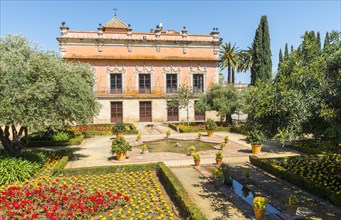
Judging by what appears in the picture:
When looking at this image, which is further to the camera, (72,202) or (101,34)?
(101,34)

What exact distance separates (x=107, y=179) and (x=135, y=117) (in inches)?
858

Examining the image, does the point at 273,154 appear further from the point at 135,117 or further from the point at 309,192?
the point at 135,117

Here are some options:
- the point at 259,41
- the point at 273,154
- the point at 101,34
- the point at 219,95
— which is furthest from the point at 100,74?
the point at 273,154

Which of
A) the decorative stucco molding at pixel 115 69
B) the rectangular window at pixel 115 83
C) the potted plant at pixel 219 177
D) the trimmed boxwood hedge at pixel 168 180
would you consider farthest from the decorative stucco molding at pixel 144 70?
the potted plant at pixel 219 177

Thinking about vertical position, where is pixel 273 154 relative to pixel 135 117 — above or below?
below

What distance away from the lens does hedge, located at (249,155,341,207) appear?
346 inches

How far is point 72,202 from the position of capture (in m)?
8.72

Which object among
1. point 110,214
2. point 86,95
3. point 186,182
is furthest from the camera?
point 86,95

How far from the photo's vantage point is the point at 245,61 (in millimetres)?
45500

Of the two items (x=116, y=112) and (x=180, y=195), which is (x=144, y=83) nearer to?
(x=116, y=112)

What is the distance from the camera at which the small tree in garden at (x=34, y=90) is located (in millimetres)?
10500

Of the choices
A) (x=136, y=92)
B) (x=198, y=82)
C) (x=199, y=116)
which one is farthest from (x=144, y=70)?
(x=199, y=116)

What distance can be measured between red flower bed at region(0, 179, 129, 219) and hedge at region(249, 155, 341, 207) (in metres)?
6.62

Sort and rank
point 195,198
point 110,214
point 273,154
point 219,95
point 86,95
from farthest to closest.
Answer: point 219,95 → point 273,154 → point 86,95 → point 195,198 → point 110,214
